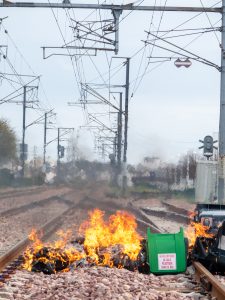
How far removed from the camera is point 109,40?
1969cm

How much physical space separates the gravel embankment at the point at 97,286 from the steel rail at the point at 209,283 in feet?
0.82

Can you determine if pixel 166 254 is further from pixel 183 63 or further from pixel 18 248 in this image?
pixel 183 63

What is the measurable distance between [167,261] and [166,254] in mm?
148

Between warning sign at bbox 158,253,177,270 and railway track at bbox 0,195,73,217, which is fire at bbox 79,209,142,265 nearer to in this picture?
warning sign at bbox 158,253,177,270

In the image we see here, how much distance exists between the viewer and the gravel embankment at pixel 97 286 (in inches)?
392

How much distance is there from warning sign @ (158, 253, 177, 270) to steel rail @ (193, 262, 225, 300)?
1.45ft

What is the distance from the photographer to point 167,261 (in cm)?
1308

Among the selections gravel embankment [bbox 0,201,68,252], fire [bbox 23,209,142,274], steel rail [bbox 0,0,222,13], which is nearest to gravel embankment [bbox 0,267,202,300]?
fire [bbox 23,209,142,274]

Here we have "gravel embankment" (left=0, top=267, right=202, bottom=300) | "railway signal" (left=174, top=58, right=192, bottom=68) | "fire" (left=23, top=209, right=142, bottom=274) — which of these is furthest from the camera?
"railway signal" (left=174, top=58, right=192, bottom=68)

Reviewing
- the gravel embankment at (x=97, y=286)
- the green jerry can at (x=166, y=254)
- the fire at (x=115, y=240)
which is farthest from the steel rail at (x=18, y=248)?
the green jerry can at (x=166, y=254)

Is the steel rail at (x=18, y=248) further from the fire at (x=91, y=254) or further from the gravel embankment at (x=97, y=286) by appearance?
the gravel embankment at (x=97, y=286)

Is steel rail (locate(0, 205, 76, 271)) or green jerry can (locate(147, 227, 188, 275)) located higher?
green jerry can (locate(147, 227, 188, 275))

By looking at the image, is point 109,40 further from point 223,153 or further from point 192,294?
point 192,294

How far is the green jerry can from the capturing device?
512 inches
